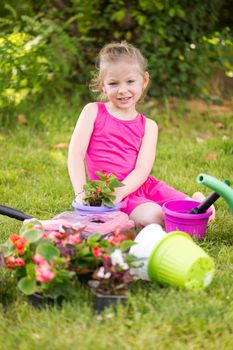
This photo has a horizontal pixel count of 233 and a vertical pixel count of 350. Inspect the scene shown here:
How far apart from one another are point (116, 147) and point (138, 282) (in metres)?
1.06

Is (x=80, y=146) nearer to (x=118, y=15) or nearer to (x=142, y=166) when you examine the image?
(x=142, y=166)

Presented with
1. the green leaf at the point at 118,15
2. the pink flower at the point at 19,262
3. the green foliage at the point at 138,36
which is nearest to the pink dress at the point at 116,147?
the pink flower at the point at 19,262

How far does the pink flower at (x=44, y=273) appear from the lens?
6.43 ft

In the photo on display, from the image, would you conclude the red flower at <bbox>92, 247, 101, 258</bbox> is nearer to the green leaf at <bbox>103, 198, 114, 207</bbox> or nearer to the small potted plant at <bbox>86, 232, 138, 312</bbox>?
the small potted plant at <bbox>86, 232, 138, 312</bbox>

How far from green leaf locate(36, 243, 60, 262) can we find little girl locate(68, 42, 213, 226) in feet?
3.09

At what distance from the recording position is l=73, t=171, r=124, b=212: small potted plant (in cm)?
264

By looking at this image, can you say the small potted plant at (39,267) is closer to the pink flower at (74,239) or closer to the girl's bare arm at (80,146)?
the pink flower at (74,239)

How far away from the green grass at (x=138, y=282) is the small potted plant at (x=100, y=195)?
450mm

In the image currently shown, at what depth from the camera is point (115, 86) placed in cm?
308

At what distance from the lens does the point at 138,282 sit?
7.57ft

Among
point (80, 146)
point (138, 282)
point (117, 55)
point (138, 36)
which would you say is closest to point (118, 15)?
point (138, 36)

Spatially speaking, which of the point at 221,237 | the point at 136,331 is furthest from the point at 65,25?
the point at 136,331

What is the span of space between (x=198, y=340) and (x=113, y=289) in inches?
12.8

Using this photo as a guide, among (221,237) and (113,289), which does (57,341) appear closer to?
(113,289)
